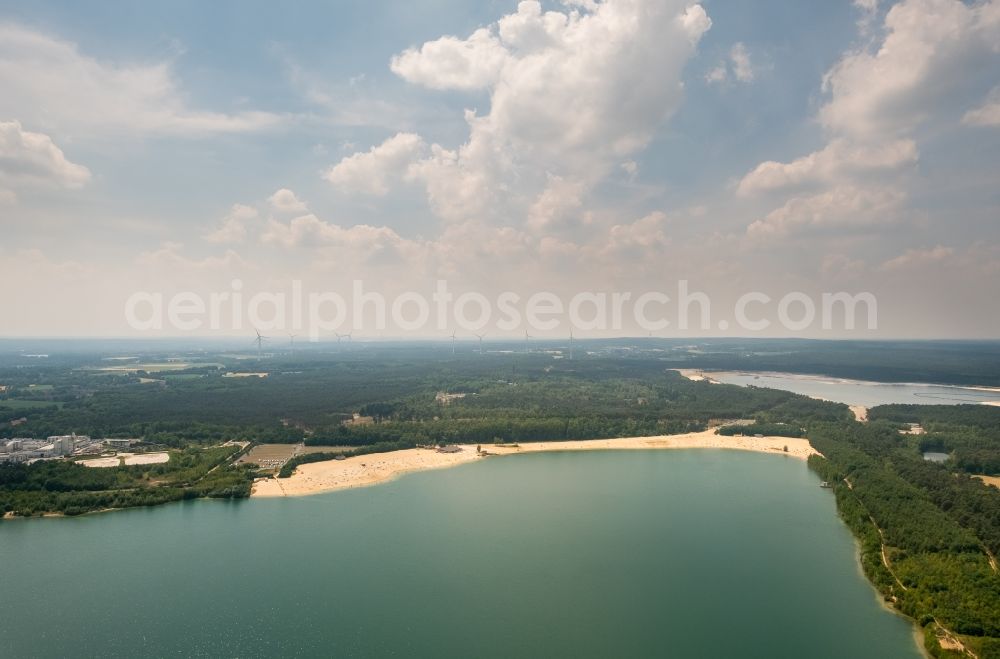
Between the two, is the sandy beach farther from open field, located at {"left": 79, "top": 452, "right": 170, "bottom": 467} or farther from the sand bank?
the sand bank

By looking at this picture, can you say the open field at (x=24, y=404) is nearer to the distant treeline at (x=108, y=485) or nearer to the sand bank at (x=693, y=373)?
the distant treeline at (x=108, y=485)

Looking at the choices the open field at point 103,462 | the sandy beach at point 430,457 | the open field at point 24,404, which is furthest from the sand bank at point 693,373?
the open field at point 24,404

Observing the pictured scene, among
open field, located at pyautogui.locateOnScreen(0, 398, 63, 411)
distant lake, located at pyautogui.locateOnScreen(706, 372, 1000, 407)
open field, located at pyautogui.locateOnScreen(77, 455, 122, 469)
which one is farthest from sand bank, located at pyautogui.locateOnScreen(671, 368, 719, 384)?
open field, located at pyautogui.locateOnScreen(0, 398, 63, 411)

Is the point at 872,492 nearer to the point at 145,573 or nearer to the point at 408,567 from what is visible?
the point at 408,567

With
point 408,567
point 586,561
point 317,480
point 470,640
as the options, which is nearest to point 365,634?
point 470,640

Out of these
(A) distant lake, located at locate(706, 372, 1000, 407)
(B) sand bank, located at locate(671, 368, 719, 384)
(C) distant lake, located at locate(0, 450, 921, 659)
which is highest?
(B) sand bank, located at locate(671, 368, 719, 384)
